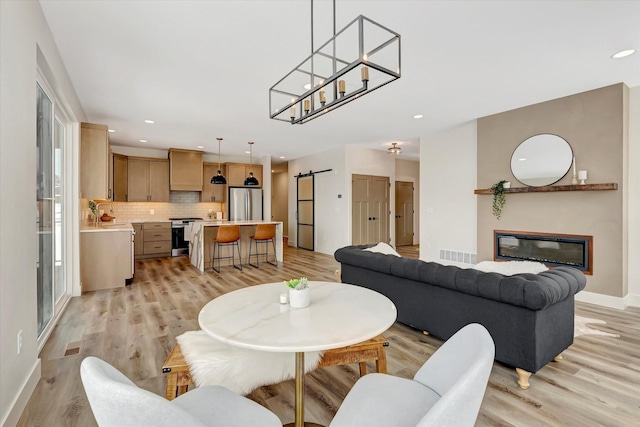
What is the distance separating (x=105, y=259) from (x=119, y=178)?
3230mm

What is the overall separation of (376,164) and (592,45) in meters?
5.01

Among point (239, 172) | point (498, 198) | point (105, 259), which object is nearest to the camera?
point (105, 259)

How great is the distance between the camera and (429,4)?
7.28ft

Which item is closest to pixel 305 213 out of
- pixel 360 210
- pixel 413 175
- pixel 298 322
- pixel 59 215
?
pixel 360 210

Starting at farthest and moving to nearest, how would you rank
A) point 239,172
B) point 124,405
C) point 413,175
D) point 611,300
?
point 413,175
point 239,172
point 611,300
point 124,405

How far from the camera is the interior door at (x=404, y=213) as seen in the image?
28.9 ft

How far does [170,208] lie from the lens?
7867 millimetres

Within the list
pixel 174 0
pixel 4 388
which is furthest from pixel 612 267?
pixel 4 388

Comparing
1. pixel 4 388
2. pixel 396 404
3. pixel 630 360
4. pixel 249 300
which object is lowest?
pixel 630 360

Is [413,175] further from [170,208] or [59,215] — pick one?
[59,215]

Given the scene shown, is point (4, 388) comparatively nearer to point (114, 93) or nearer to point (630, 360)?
point (114, 93)

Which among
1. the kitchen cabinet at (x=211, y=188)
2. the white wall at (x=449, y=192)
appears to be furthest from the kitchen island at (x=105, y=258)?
the white wall at (x=449, y=192)

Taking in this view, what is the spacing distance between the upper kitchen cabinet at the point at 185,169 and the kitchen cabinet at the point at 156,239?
1014 millimetres

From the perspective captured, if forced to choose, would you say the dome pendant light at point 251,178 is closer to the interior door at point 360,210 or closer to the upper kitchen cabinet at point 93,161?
the interior door at point 360,210
